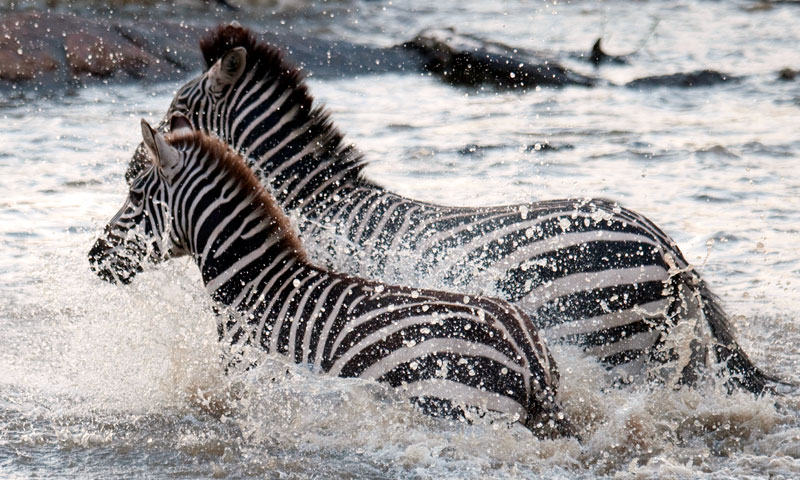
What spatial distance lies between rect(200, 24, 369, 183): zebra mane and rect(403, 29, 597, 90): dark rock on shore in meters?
7.49

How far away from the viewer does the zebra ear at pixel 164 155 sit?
14.9 feet

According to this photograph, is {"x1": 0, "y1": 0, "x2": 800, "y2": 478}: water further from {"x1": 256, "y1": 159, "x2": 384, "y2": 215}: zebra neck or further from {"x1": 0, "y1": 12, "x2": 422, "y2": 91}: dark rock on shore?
{"x1": 256, "y1": 159, "x2": 384, "y2": 215}: zebra neck

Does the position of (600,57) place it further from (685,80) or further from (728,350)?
(728,350)

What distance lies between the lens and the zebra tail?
4.70 m

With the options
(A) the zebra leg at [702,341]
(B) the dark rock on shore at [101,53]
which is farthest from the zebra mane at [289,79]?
(B) the dark rock on shore at [101,53]

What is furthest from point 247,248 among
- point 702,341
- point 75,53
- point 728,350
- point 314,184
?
point 75,53

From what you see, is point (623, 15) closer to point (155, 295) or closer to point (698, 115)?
point (698, 115)

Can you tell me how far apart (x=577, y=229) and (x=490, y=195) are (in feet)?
12.3

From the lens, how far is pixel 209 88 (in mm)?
6043

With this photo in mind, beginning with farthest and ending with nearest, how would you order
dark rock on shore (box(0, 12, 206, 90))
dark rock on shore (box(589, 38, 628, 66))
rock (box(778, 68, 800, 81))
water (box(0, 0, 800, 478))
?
1. dark rock on shore (box(589, 38, 628, 66))
2. rock (box(778, 68, 800, 81))
3. dark rock on shore (box(0, 12, 206, 90))
4. water (box(0, 0, 800, 478))

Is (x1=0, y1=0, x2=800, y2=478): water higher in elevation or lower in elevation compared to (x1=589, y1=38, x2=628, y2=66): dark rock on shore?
lower

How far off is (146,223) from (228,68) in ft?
4.84

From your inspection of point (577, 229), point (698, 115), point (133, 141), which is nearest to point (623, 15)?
point (698, 115)

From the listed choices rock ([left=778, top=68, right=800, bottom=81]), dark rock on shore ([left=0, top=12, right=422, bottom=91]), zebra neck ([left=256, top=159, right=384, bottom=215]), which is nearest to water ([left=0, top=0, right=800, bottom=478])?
rock ([left=778, top=68, right=800, bottom=81])
